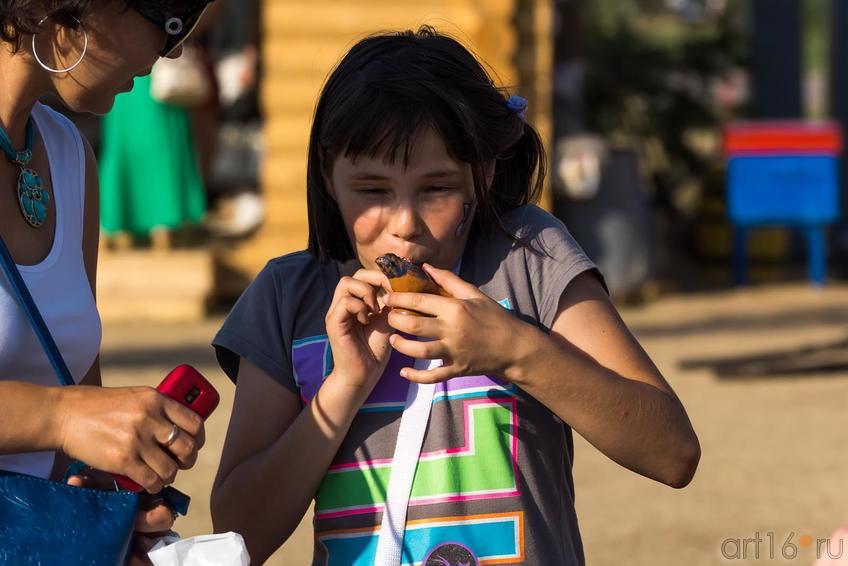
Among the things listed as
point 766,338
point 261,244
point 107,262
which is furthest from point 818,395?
point 107,262

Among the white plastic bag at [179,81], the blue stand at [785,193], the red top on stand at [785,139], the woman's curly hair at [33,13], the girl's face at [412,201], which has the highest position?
the woman's curly hair at [33,13]

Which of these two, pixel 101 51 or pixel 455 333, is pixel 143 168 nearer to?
pixel 101 51

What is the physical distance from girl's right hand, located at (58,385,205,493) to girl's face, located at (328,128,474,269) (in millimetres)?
437

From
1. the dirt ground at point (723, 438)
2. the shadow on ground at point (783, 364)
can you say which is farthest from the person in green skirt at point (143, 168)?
the shadow on ground at point (783, 364)

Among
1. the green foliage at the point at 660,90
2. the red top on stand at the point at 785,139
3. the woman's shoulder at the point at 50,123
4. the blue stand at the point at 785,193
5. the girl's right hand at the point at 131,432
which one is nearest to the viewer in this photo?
the girl's right hand at the point at 131,432

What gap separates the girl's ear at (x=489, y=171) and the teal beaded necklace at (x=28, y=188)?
71 centimetres

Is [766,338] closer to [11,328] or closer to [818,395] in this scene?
[818,395]

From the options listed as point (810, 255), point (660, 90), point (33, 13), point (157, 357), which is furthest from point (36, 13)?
point (660, 90)

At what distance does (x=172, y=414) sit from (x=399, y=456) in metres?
0.39

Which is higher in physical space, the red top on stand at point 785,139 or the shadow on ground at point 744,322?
the red top on stand at point 785,139

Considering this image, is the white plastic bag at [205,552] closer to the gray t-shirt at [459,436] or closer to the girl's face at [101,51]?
the gray t-shirt at [459,436]

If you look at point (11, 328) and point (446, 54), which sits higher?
point (446, 54)

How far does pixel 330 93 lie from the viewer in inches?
→ 91.5

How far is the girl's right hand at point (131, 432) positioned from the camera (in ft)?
6.33
